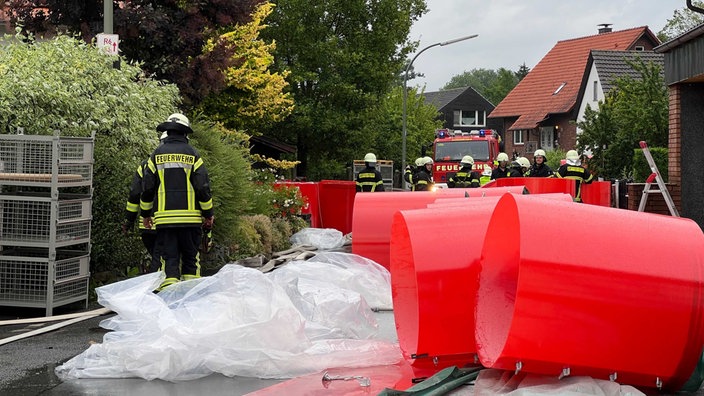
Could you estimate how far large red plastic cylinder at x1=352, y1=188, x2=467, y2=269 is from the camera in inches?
506

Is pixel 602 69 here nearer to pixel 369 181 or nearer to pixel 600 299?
pixel 369 181

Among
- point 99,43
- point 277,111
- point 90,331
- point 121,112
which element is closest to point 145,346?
point 90,331

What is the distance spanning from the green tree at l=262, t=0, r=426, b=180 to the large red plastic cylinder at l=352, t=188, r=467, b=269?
22.6 m

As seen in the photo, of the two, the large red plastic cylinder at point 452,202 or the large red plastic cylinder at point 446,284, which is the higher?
the large red plastic cylinder at point 452,202

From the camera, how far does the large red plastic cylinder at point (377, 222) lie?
1285 cm

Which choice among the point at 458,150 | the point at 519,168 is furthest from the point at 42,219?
the point at 458,150

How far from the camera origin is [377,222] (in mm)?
12883

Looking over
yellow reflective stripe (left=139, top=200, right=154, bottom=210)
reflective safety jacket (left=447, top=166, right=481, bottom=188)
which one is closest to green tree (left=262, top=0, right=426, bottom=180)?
reflective safety jacket (left=447, top=166, right=481, bottom=188)

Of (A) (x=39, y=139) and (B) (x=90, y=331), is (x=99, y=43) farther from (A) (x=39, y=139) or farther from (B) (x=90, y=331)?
(B) (x=90, y=331)

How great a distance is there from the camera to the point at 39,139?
1012cm

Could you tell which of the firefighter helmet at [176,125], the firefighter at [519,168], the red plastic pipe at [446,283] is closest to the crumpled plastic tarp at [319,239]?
the firefighter at [519,168]

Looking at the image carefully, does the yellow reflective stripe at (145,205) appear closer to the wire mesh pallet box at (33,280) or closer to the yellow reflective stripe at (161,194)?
the yellow reflective stripe at (161,194)

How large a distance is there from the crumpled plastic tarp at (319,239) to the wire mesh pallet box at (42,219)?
8.33m

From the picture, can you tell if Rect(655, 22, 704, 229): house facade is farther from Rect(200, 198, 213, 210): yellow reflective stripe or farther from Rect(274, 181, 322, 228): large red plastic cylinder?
Rect(200, 198, 213, 210): yellow reflective stripe
